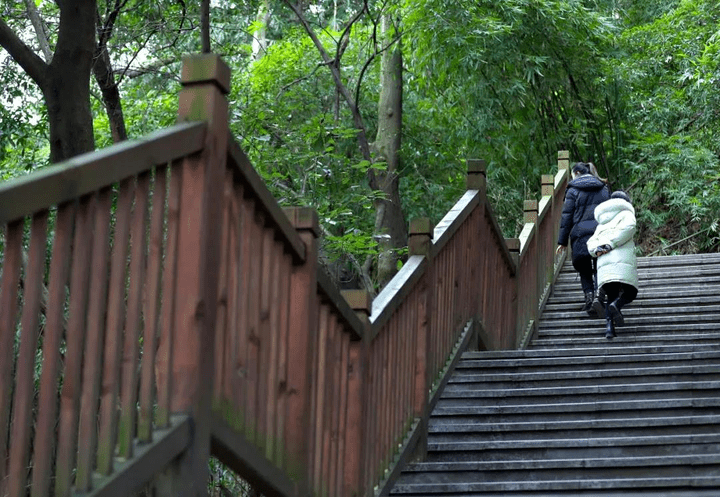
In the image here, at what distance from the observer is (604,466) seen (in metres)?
5.74

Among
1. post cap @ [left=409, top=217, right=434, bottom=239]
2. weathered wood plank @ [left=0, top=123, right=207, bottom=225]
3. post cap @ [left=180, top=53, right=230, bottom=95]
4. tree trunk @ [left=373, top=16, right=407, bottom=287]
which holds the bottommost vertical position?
tree trunk @ [left=373, top=16, right=407, bottom=287]

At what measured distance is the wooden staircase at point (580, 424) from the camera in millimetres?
5625

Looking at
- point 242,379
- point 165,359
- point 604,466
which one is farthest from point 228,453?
point 604,466

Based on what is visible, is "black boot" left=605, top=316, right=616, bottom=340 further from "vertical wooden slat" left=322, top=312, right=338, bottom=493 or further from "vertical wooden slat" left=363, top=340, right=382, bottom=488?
"vertical wooden slat" left=322, top=312, right=338, bottom=493

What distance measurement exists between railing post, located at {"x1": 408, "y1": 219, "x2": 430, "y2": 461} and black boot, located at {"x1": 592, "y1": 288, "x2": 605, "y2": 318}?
2962mm

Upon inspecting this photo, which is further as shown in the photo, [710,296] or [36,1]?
[36,1]

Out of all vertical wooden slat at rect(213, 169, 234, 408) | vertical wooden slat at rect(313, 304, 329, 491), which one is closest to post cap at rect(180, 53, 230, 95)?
vertical wooden slat at rect(213, 169, 234, 408)

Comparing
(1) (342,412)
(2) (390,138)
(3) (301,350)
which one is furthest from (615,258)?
(2) (390,138)

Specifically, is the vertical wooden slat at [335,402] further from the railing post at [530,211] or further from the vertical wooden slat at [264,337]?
the railing post at [530,211]

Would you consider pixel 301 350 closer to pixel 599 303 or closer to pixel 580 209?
pixel 599 303

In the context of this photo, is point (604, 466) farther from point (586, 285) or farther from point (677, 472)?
point (586, 285)

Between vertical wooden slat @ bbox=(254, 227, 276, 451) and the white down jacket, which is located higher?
vertical wooden slat @ bbox=(254, 227, 276, 451)

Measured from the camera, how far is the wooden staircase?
5625 millimetres

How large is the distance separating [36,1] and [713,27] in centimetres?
1013
